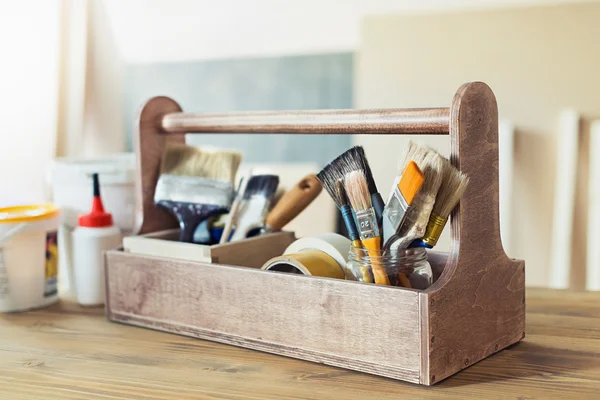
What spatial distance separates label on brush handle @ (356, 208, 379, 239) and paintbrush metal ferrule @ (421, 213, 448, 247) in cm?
5

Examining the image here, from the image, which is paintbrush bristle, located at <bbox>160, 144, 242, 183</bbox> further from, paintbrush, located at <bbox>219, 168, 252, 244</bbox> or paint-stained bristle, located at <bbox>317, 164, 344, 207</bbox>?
paint-stained bristle, located at <bbox>317, 164, 344, 207</bbox>

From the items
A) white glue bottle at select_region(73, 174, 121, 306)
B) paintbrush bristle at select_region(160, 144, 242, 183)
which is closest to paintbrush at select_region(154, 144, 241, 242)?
paintbrush bristle at select_region(160, 144, 242, 183)

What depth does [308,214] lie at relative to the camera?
2.20 metres

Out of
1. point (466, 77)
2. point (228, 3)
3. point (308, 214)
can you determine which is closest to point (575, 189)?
point (466, 77)

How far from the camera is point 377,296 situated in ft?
2.14

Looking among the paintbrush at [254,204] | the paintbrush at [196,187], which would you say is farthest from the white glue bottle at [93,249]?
the paintbrush at [254,204]

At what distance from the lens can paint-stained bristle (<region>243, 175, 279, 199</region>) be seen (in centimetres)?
90

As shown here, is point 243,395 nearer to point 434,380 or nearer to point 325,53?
point 434,380

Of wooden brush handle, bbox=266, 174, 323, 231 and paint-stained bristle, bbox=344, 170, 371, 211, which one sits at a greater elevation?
paint-stained bristle, bbox=344, 170, 371, 211

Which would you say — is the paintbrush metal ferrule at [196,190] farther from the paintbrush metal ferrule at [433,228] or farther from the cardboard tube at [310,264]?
the paintbrush metal ferrule at [433,228]

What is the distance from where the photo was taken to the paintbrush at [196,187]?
35.4 inches

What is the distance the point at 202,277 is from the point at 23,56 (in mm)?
617

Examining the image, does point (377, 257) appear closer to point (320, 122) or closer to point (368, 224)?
point (368, 224)

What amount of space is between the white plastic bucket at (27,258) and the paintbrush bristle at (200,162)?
189 millimetres
